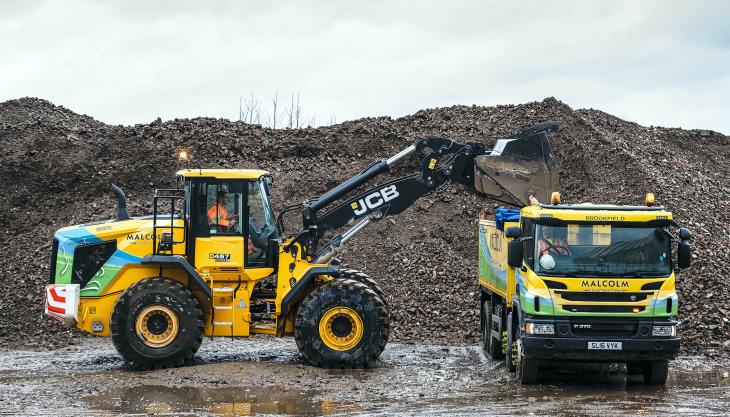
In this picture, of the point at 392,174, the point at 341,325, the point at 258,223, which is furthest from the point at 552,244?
the point at 392,174

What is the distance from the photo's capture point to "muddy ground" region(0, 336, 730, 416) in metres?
13.8

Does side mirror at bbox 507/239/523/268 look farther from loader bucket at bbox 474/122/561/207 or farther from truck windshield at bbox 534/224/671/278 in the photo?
loader bucket at bbox 474/122/561/207

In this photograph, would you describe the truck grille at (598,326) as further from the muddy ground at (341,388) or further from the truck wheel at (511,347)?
the truck wheel at (511,347)

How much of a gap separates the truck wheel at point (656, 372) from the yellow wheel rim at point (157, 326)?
292 inches

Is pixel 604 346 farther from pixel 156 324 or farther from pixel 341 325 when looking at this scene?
pixel 156 324

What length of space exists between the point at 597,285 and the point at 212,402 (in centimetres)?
567

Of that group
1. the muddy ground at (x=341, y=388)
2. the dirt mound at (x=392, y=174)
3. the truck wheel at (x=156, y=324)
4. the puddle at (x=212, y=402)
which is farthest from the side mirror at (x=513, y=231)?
the dirt mound at (x=392, y=174)

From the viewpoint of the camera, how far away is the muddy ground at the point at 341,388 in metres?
13.8

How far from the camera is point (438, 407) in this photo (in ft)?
45.5

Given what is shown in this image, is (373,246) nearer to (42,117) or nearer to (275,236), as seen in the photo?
(275,236)

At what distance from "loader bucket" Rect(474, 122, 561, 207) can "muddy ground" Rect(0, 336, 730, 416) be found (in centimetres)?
297

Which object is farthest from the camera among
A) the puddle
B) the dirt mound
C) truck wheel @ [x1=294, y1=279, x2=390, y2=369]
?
the dirt mound

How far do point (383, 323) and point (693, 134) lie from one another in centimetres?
2264

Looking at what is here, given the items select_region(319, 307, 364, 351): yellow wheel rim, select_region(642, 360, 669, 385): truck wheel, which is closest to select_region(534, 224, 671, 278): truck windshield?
select_region(642, 360, 669, 385): truck wheel
